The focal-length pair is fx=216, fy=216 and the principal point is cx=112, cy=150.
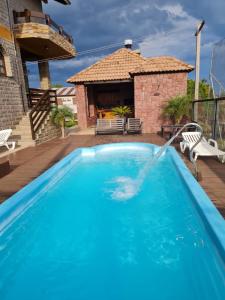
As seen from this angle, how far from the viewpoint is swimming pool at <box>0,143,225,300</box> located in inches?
105

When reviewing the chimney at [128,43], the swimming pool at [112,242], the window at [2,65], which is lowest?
the swimming pool at [112,242]

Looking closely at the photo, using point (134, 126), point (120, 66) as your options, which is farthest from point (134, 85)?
point (120, 66)

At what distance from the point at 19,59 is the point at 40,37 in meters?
1.78

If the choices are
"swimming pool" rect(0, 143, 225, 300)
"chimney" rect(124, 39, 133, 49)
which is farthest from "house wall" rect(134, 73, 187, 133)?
"chimney" rect(124, 39, 133, 49)

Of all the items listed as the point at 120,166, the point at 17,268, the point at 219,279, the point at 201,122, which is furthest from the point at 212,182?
the point at 201,122

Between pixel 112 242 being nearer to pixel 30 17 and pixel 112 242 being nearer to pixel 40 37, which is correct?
pixel 40 37

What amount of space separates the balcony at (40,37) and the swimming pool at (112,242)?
901 centimetres

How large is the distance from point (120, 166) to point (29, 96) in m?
9.13

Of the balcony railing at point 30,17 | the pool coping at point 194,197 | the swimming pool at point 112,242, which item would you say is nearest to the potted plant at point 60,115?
the balcony railing at point 30,17

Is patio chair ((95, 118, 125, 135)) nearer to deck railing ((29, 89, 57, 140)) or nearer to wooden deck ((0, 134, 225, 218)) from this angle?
deck railing ((29, 89, 57, 140))

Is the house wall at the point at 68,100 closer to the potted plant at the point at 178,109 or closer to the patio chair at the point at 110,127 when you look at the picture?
the patio chair at the point at 110,127

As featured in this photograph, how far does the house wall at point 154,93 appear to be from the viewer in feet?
42.1

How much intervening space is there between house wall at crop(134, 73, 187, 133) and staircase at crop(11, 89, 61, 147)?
17.5 ft

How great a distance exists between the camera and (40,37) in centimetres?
1119
